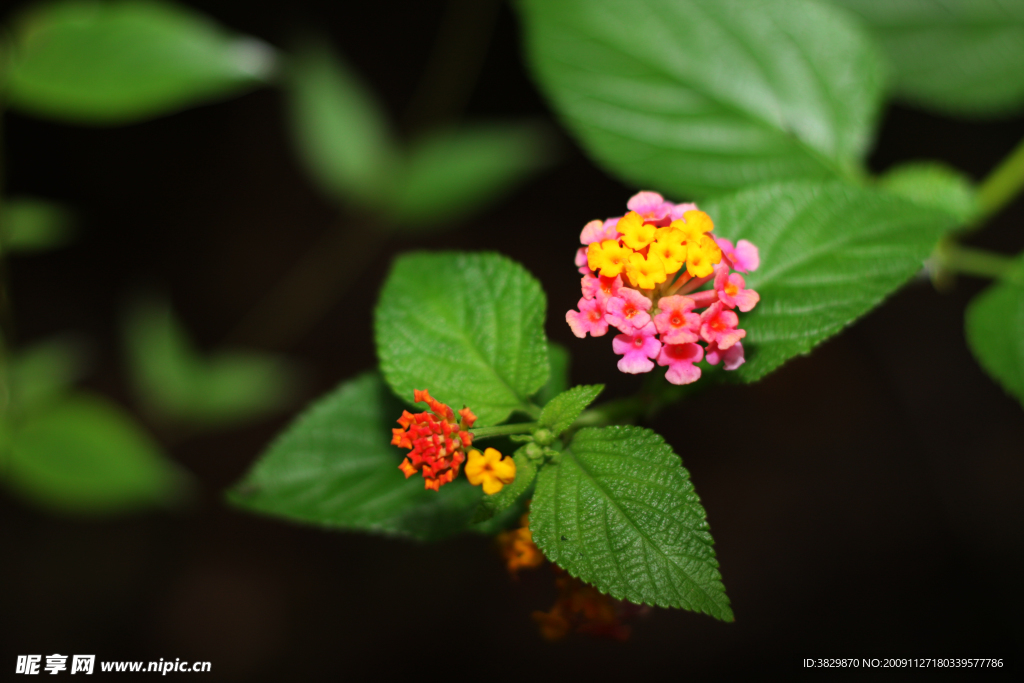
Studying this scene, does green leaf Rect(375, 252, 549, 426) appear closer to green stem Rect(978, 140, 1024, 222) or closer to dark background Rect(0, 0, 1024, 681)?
green stem Rect(978, 140, 1024, 222)

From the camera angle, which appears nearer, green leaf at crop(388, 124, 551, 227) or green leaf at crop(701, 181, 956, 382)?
green leaf at crop(701, 181, 956, 382)

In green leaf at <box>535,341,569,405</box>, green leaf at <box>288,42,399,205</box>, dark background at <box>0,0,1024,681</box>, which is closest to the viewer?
green leaf at <box>535,341,569,405</box>

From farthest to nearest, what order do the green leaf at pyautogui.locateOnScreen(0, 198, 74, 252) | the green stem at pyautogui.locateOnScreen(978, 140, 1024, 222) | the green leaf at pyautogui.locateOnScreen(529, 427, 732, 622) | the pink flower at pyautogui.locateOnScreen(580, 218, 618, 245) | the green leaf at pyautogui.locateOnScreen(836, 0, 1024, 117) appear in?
the green leaf at pyautogui.locateOnScreen(0, 198, 74, 252)
the green leaf at pyautogui.locateOnScreen(836, 0, 1024, 117)
the green stem at pyautogui.locateOnScreen(978, 140, 1024, 222)
the pink flower at pyautogui.locateOnScreen(580, 218, 618, 245)
the green leaf at pyautogui.locateOnScreen(529, 427, 732, 622)

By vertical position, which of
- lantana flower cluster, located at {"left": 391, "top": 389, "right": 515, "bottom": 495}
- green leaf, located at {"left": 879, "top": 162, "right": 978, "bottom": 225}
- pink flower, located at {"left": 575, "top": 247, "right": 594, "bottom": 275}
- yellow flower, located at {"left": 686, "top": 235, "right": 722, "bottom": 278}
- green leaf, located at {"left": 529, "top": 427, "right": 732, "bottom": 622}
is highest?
green leaf, located at {"left": 879, "top": 162, "right": 978, "bottom": 225}

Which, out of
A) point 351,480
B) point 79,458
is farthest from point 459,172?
point 351,480

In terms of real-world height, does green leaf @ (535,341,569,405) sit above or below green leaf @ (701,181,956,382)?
below

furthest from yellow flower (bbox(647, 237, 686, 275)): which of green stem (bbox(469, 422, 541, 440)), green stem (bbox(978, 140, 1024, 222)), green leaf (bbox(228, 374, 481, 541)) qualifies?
green stem (bbox(978, 140, 1024, 222))

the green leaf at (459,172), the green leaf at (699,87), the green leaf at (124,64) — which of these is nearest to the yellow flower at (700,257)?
the green leaf at (699,87)

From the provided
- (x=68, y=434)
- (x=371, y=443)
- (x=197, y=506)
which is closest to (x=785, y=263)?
(x=371, y=443)
